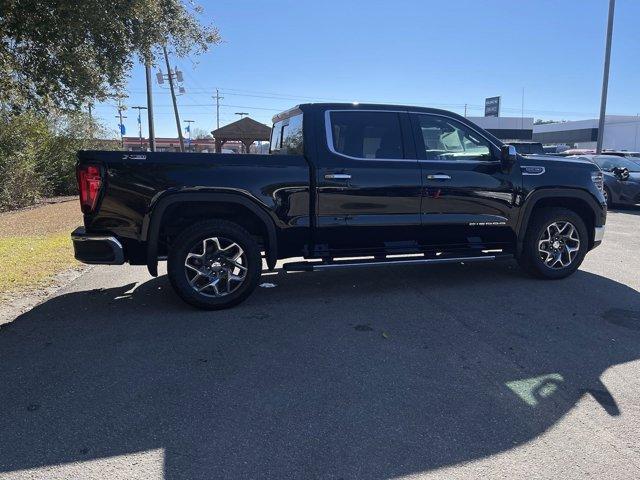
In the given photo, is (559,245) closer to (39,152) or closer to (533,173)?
(533,173)

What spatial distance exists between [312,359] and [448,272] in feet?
11.0

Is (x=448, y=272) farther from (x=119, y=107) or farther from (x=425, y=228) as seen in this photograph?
(x=119, y=107)

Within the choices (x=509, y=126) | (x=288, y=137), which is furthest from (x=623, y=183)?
(x=509, y=126)

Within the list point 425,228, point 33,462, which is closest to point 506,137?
point 425,228

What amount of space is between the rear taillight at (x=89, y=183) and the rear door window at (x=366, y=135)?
2.33 metres

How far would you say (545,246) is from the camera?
6.27 m

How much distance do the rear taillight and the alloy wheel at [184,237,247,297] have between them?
102cm

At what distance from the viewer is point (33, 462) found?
8.85 feet

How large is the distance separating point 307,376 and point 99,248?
2.48 meters

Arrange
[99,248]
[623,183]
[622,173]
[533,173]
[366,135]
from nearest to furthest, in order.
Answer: [99,248] < [366,135] < [533,173] < [623,183] < [622,173]

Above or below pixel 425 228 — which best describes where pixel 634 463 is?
below

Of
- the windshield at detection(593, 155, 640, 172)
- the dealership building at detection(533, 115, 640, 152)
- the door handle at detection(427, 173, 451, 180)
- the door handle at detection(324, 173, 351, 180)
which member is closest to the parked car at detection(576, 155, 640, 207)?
the windshield at detection(593, 155, 640, 172)

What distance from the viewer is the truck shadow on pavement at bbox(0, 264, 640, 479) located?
283cm

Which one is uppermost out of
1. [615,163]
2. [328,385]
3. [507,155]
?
[507,155]
